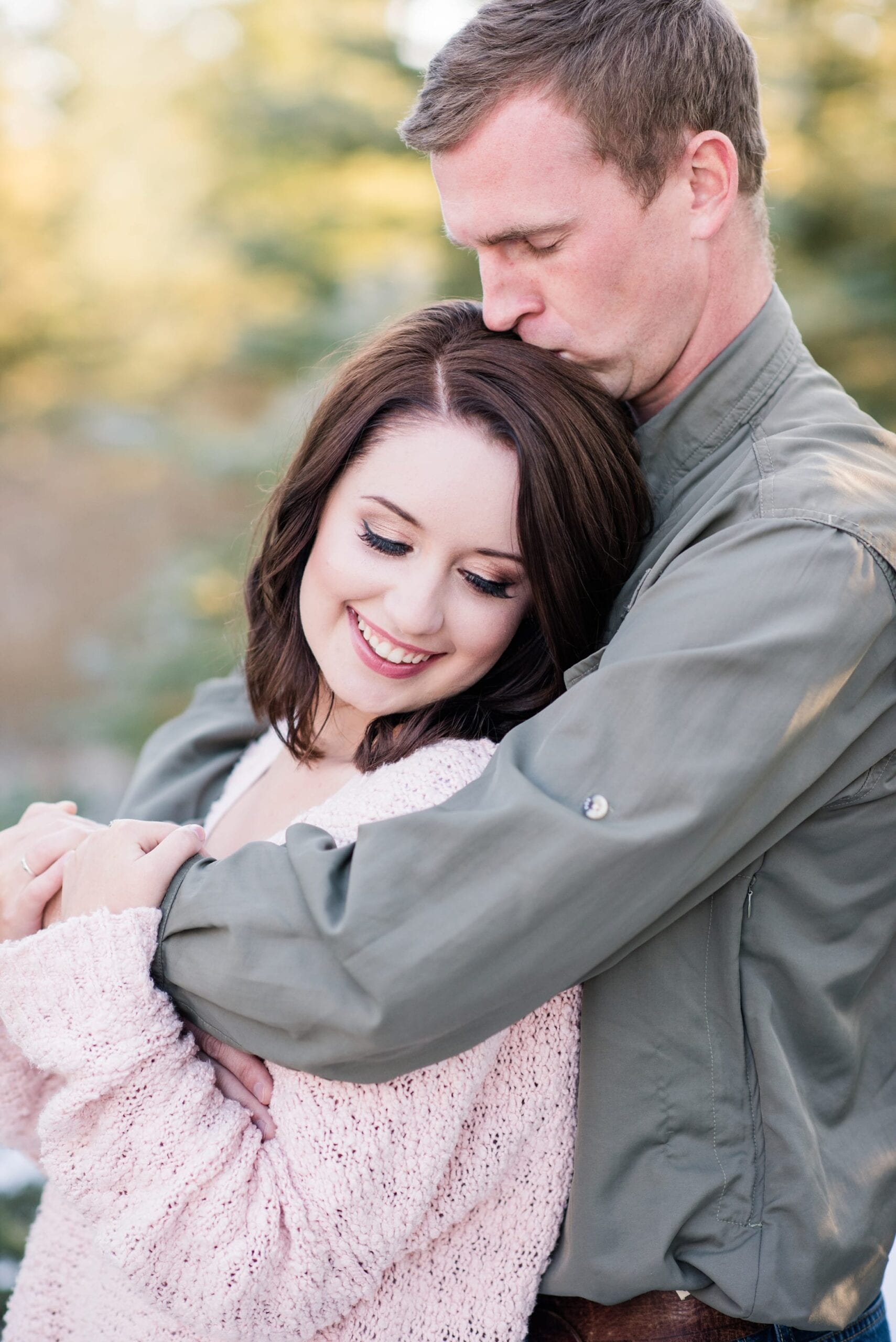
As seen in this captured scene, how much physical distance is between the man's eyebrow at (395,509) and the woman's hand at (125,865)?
542 mm

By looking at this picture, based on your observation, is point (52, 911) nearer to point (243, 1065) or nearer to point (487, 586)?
point (243, 1065)

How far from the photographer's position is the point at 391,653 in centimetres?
187

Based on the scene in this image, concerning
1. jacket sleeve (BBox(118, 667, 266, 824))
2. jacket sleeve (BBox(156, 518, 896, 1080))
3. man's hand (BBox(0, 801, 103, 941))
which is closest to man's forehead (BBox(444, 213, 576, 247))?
jacket sleeve (BBox(156, 518, 896, 1080))


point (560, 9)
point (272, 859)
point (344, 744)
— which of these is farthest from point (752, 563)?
point (560, 9)

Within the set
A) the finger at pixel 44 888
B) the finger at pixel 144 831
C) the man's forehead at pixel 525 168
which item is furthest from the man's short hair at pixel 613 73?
the finger at pixel 44 888

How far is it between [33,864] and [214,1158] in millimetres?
504

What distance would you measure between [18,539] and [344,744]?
1043cm

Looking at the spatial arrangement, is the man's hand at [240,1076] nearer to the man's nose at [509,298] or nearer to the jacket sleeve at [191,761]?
the jacket sleeve at [191,761]

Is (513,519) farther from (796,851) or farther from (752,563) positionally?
(796,851)

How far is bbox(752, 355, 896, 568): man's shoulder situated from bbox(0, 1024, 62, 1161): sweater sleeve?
1.31m

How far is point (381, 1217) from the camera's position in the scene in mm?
1458

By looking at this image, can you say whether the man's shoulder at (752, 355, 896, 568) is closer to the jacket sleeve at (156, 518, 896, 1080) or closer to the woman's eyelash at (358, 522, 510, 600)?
the jacket sleeve at (156, 518, 896, 1080)

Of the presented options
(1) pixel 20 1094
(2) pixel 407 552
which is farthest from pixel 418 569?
(1) pixel 20 1094

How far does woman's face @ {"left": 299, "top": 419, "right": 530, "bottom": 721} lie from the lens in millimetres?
1775
